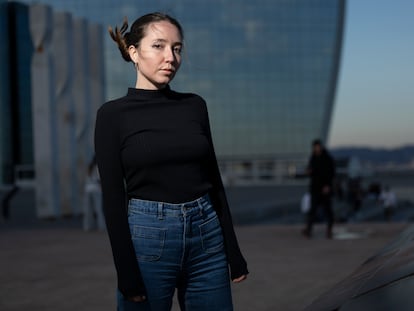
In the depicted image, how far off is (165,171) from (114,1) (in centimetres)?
6363

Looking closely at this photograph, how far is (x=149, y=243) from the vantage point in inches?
81.7

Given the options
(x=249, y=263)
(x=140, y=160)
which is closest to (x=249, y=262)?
(x=249, y=263)

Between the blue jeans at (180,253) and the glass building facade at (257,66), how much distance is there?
60.3m

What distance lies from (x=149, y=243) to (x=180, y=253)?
4.3 inches

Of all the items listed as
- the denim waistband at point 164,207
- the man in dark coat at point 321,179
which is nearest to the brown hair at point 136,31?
the denim waistband at point 164,207

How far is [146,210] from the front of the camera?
6.83 feet

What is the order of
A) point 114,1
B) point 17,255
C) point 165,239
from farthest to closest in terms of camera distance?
point 114,1 → point 17,255 → point 165,239

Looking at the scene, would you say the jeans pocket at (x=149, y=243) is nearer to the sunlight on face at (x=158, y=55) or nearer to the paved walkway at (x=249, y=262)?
the sunlight on face at (x=158, y=55)

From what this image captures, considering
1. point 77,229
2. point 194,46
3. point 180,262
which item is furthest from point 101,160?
point 194,46

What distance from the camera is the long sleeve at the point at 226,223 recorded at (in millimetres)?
2240

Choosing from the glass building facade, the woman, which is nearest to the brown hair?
the woman

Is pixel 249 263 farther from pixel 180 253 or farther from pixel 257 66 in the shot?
pixel 257 66

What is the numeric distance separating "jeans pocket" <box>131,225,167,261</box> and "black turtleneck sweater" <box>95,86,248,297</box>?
4 cm

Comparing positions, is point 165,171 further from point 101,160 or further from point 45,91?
point 45,91
